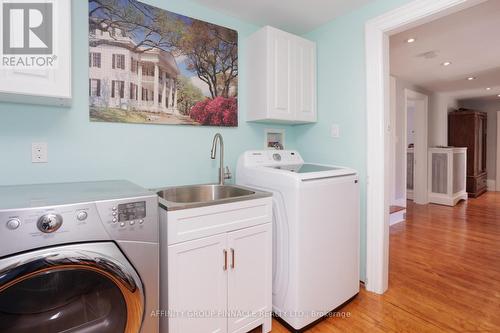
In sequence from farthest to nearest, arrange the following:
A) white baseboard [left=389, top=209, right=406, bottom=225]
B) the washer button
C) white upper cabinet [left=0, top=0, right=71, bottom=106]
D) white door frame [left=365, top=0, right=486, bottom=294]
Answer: white baseboard [left=389, top=209, right=406, bottom=225]
white door frame [left=365, top=0, right=486, bottom=294]
white upper cabinet [left=0, top=0, right=71, bottom=106]
the washer button

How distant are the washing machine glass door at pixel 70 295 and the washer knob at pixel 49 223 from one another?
8cm

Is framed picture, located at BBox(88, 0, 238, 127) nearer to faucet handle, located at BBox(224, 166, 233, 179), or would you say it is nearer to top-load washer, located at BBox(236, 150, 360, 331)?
faucet handle, located at BBox(224, 166, 233, 179)

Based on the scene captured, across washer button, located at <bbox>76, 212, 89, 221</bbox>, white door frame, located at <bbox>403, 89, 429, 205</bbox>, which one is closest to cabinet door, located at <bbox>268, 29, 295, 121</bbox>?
washer button, located at <bbox>76, 212, 89, 221</bbox>

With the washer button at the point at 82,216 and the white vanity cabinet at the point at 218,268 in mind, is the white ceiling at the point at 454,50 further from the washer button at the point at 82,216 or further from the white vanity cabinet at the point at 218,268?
the washer button at the point at 82,216

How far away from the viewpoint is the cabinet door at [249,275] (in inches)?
59.4

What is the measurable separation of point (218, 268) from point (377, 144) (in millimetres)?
1455

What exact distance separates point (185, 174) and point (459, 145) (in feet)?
21.4

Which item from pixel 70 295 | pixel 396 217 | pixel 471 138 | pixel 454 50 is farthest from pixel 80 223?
pixel 471 138

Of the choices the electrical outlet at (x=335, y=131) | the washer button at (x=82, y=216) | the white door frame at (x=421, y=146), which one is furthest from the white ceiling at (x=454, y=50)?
the washer button at (x=82, y=216)

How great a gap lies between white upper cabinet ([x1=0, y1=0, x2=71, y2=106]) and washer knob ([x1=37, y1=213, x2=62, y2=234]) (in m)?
0.63

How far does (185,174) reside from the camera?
2043 millimetres

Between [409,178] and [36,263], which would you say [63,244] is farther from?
[409,178]

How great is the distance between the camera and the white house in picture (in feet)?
5.45

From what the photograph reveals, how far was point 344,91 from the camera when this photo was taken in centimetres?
225
